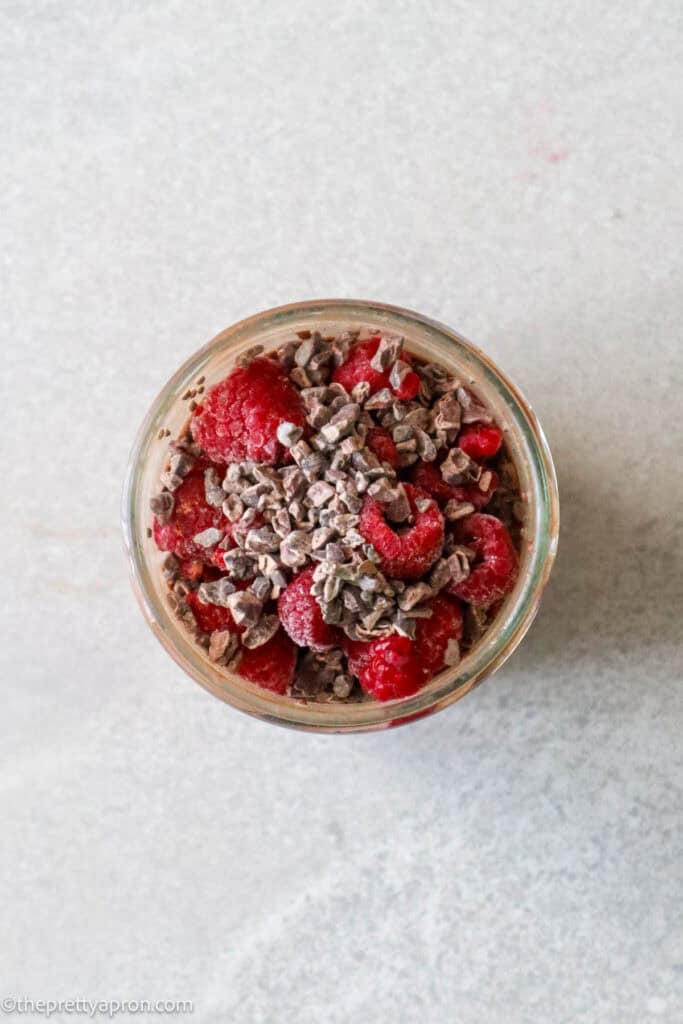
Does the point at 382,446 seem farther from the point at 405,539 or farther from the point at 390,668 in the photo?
the point at 390,668

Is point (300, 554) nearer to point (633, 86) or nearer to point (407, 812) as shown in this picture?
point (407, 812)

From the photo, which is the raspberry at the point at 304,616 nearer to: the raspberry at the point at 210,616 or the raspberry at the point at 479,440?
the raspberry at the point at 210,616

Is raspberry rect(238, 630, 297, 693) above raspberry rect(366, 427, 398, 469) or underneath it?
underneath

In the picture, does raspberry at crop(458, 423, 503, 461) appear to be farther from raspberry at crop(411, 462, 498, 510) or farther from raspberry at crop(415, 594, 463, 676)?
raspberry at crop(415, 594, 463, 676)

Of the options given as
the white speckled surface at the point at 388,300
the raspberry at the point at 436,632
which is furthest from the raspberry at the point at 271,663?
the white speckled surface at the point at 388,300

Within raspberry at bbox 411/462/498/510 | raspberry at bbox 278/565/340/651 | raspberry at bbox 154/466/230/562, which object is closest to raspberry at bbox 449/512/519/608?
raspberry at bbox 411/462/498/510

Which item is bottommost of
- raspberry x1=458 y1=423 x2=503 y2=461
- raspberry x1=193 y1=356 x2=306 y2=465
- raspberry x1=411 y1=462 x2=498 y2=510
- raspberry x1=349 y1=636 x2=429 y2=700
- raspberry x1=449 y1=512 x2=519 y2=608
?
raspberry x1=349 y1=636 x2=429 y2=700

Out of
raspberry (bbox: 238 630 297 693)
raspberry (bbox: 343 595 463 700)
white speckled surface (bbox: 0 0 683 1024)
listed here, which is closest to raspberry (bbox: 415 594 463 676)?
raspberry (bbox: 343 595 463 700)

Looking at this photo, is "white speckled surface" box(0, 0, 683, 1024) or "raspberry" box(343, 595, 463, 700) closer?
"raspberry" box(343, 595, 463, 700)
